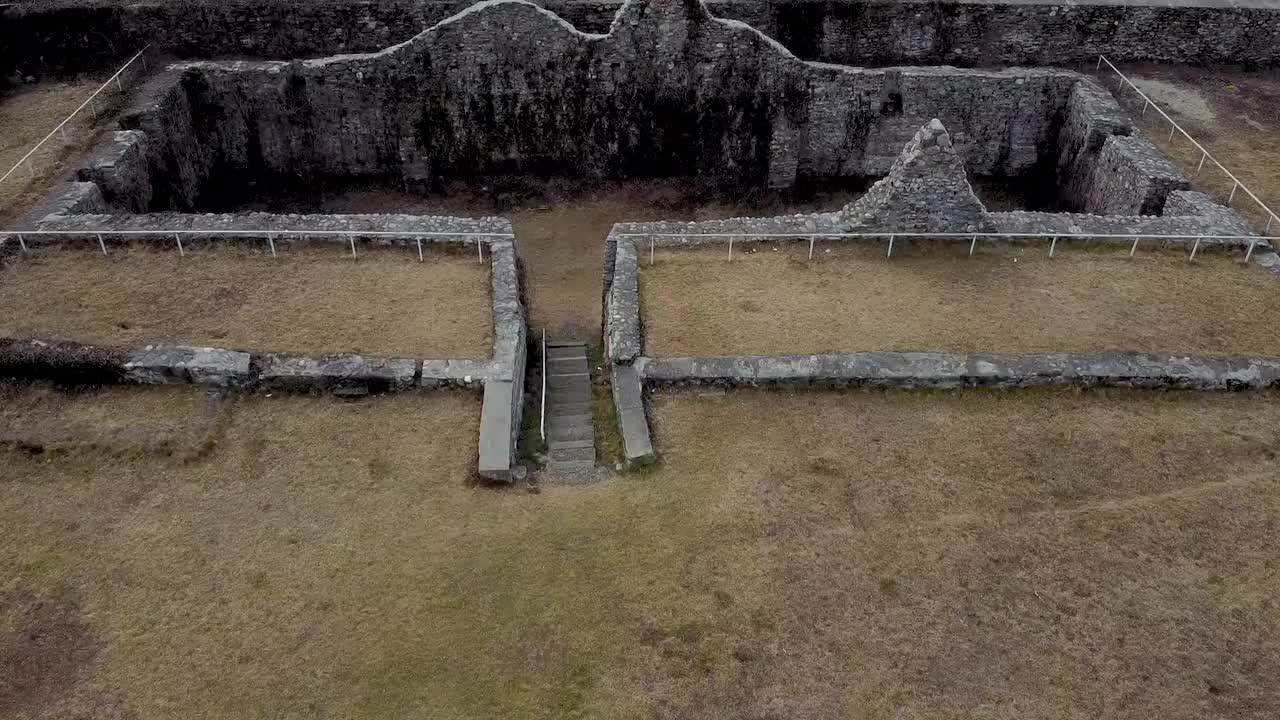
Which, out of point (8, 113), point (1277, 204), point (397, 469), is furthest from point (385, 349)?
point (1277, 204)

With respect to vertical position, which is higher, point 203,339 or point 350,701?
point 203,339

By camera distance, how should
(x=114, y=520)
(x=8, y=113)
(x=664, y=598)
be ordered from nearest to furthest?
1. (x=664, y=598)
2. (x=114, y=520)
3. (x=8, y=113)

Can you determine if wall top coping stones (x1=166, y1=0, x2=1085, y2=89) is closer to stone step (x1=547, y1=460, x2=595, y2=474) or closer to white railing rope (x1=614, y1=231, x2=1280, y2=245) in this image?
white railing rope (x1=614, y1=231, x2=1280, y2=245)

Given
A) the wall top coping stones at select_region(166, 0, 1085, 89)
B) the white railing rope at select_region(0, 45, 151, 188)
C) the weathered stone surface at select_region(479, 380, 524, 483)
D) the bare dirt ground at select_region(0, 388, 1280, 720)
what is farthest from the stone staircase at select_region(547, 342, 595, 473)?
the white railing rope at select_region(0, 45, 151, 188)

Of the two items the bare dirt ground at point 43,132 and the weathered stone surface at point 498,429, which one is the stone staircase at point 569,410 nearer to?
the weathered stone surface at point 498,429

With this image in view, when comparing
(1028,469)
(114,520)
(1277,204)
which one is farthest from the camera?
(1277,204)

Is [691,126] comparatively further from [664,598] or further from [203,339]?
[664,598]

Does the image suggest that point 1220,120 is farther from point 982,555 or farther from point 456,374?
point 456,374
